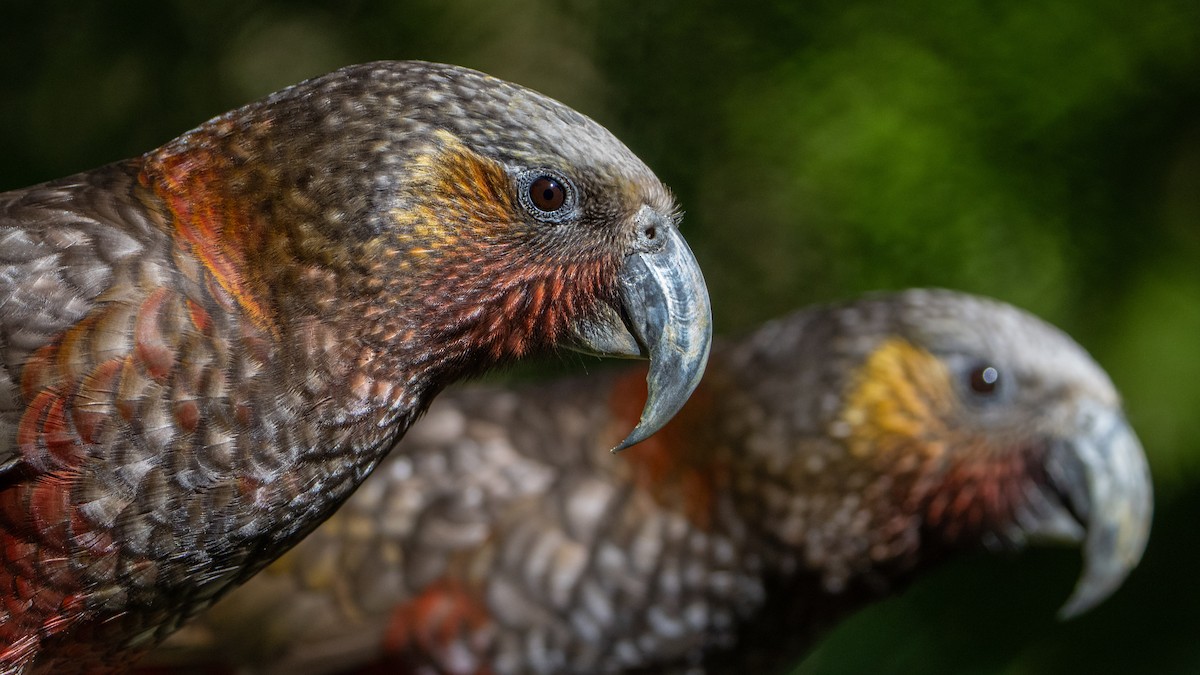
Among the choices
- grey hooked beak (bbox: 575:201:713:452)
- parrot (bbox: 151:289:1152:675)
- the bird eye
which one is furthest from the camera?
parrot (bbox: 151:289:1152:675)

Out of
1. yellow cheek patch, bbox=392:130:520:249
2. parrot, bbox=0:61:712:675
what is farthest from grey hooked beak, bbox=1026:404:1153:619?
yellow cheek patch, bbox=392:130:520:249

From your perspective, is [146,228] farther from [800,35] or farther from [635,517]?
[800,35]

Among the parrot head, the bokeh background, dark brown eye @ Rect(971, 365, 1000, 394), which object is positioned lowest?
dark brown eye @ Rect(971, 365, 1000, 394)

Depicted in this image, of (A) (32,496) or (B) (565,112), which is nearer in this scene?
(A) (32,496)

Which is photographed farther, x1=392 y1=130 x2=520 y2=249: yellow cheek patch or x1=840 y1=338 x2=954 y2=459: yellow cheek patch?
x1=840 y1=338 x2=954 y2=459: yellow cheek patch

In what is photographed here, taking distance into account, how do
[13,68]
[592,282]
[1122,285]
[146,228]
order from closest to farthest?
[146,228] < [592,282] < [13,68] < [1122,285]

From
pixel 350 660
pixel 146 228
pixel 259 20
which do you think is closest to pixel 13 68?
pixel 259 20

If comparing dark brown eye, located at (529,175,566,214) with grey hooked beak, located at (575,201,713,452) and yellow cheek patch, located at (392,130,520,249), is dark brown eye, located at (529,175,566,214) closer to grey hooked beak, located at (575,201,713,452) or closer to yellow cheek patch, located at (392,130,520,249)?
yellow cheek patch, located at (392,130,520,249)

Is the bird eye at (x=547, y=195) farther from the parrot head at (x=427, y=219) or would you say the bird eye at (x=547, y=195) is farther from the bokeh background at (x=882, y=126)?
the bokeh background at (x=882, y=126)
